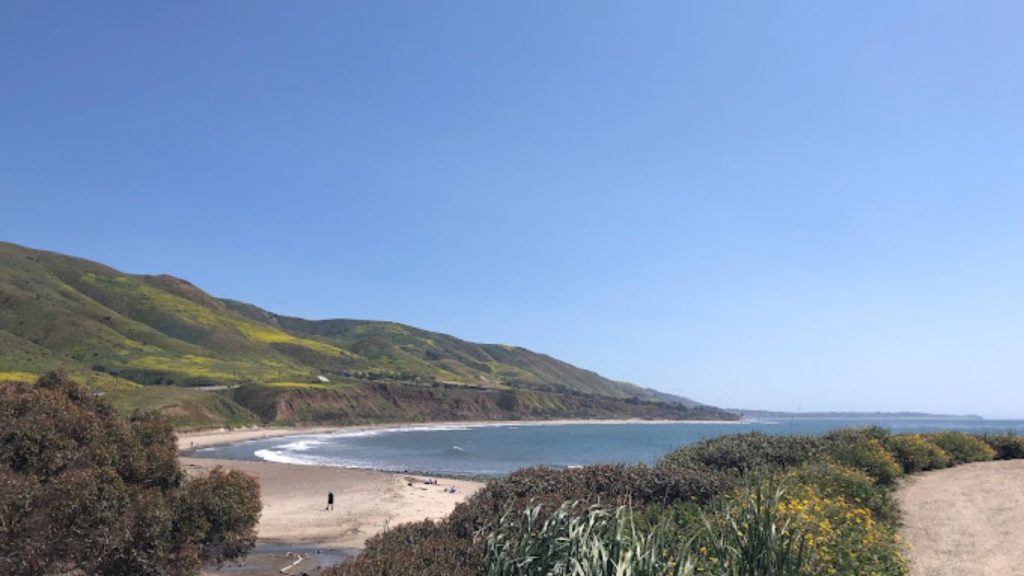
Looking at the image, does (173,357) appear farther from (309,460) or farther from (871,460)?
(871,460)

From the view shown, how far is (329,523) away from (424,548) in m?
26.0

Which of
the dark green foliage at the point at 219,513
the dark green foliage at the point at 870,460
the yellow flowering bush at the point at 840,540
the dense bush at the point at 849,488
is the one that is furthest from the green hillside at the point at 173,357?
the yellow flowering bush at the point at 840,540

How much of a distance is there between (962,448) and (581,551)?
2304 cm

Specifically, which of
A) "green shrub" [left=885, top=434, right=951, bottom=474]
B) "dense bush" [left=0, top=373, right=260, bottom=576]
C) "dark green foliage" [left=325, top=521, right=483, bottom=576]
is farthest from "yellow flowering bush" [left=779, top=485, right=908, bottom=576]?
"dense bush" [left=0, top=373, right=260, bottom=576]

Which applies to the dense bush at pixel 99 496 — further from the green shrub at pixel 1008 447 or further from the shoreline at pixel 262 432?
the shoreline at pixel 262 432

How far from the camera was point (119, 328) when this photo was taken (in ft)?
440

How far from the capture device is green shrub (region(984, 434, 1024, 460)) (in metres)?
24.3

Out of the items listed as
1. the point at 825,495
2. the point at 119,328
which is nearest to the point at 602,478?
the point at 825,495

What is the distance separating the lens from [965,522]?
1421 cm

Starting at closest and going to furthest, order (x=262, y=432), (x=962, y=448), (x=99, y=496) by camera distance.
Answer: (x=99, y=496), (x=962, y=448), (x=262, y=432)

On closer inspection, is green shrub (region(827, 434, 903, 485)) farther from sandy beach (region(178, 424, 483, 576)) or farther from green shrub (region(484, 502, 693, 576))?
green shrub (region(484, 502, 693, 576))

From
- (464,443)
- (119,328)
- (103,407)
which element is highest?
(119,328)

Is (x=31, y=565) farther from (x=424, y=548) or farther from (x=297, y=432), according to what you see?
(x=297, y=432)

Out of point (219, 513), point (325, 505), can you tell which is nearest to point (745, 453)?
point (219, 513)
